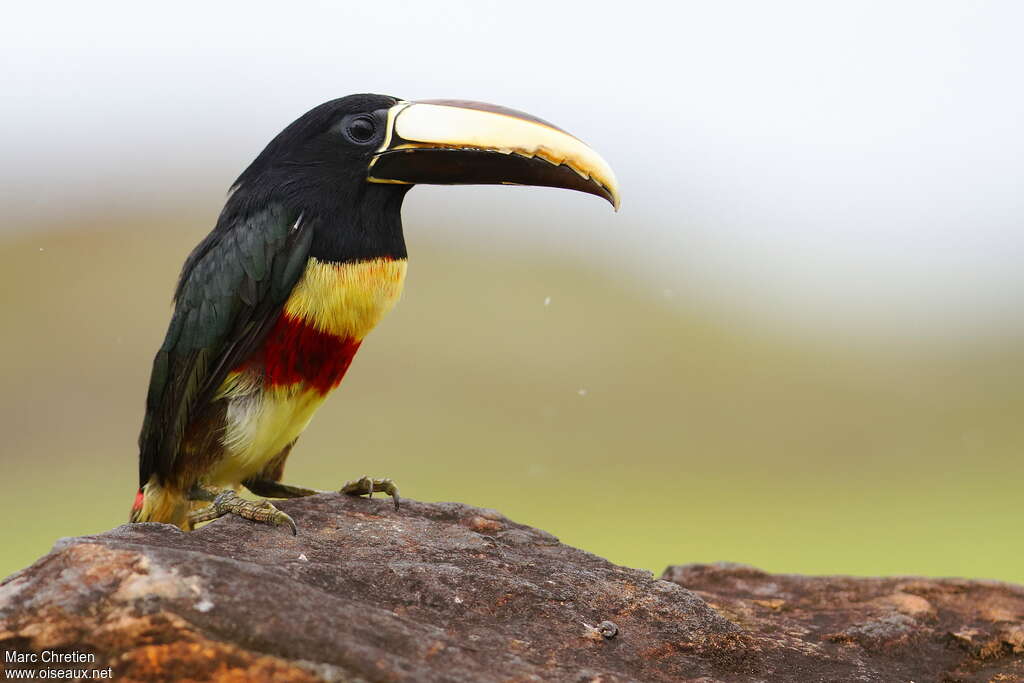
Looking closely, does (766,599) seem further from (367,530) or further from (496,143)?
(496,143)

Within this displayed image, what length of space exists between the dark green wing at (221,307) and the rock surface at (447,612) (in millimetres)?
660

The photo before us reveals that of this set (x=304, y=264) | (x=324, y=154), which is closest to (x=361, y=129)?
(x=324, y=154)

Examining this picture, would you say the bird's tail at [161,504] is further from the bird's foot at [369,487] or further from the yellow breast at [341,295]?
the yellow breast at [341,295]

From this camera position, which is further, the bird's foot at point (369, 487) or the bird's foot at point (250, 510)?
the bird's foot at point (369, 487)

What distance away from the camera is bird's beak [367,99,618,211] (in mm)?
4445

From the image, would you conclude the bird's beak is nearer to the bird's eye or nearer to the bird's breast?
the bird's eye

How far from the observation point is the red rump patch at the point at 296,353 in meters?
4.38

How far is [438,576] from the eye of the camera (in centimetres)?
358

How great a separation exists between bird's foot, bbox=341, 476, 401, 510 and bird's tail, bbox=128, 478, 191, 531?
0.71 m

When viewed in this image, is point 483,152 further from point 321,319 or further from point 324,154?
point 321,319

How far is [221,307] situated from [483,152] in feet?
4.01

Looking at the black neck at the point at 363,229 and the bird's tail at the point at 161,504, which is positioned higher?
the black neck at the point at 363,229

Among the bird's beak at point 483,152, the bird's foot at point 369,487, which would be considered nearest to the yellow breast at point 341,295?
the bird's beak at point 483,152

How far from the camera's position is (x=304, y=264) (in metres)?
4.35
